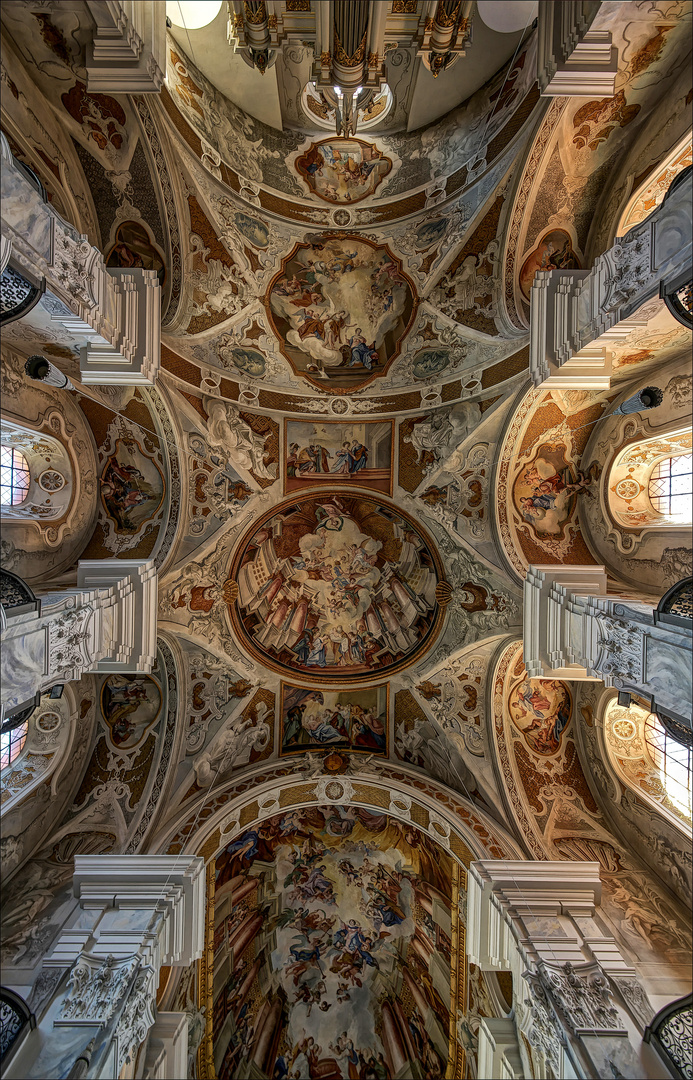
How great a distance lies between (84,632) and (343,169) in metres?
9.74

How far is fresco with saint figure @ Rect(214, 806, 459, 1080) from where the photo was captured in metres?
10.9

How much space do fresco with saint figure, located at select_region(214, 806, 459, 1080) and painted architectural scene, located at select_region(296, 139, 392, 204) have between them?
13.4 metres

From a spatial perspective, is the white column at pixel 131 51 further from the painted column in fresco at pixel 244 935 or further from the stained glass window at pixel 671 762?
the painted column in fresco at pixel 244 935

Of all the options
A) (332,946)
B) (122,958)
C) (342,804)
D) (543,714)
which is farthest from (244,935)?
(543,714)

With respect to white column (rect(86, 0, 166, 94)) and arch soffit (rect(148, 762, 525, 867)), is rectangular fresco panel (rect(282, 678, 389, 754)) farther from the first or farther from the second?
white column (rect(86, 0, 166, 94))

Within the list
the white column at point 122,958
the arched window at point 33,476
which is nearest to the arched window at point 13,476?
the arched window at point 33,476

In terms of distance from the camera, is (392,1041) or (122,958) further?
(392,1041)

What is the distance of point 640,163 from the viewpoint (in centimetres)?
773

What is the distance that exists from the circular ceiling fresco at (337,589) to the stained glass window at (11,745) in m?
4.59

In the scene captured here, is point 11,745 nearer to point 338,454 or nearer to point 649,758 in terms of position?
point 338,454

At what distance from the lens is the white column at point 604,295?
525 cm

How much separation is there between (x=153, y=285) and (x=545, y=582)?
26.3ft

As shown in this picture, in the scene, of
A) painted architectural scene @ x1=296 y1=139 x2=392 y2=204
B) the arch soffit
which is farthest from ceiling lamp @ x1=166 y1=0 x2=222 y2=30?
the arch soffit

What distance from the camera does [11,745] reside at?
9508 millimetres
